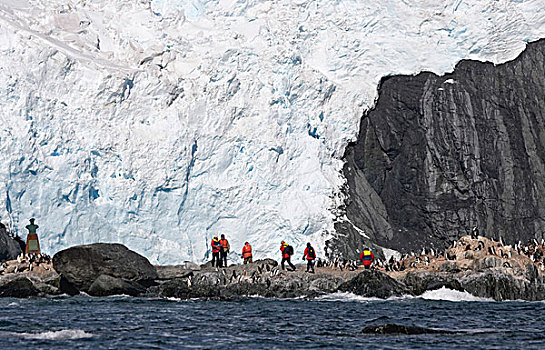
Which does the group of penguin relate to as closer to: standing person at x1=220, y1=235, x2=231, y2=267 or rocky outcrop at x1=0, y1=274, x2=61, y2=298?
rocky outcrop at x1=0, y1=274, x2=61, y2=298

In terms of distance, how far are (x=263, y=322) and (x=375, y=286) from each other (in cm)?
878

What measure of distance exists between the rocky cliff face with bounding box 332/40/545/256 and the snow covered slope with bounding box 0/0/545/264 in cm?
162

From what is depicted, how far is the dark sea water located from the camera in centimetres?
1565

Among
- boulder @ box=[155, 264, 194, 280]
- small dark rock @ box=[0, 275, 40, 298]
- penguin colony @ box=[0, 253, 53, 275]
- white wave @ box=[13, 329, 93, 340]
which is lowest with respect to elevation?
white wave @ box=[13, 329, 93, 340]

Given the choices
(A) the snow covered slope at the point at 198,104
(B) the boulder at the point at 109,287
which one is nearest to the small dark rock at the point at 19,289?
(B) the boulder at the point at 109,287

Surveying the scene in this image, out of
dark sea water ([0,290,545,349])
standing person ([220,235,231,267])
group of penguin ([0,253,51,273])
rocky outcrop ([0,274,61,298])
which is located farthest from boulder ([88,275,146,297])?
standing person ([220,235,231,267])

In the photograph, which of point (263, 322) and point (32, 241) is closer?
point (263, 322)

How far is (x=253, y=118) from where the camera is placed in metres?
44.1

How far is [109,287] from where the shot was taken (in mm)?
29984

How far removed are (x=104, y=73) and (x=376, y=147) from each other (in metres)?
16.6

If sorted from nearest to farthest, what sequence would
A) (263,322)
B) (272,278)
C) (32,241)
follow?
1. (263,322)
2. (272,278)
3. (32,241)

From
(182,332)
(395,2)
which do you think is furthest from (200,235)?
(182,332)

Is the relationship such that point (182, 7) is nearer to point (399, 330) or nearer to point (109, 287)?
point (109, 287)

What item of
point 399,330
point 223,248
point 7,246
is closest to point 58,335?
point 399,330
